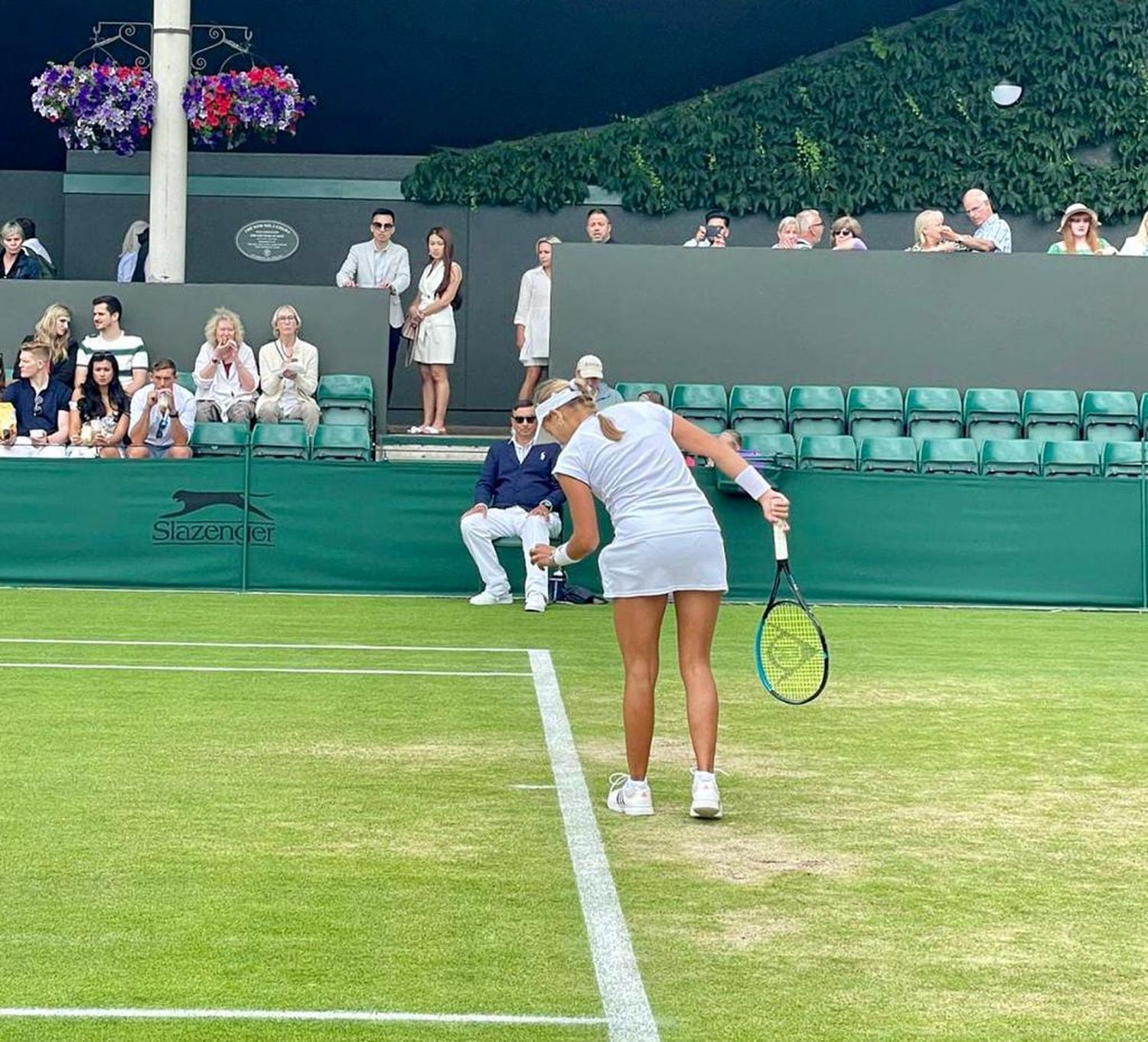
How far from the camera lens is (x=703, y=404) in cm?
1989

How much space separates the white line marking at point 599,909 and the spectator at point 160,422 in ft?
28.9

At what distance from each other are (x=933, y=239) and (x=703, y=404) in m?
3.24

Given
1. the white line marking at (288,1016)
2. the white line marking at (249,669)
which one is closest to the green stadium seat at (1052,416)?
the white line marking at (249,669)

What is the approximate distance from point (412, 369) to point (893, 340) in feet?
25.4

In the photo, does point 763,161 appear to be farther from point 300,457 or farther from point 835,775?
point 835,775

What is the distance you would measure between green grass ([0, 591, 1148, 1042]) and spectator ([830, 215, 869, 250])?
374 inches

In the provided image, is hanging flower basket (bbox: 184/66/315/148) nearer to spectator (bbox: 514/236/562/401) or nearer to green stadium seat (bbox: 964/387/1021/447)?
spectator (bbox: 514/236/562/401)

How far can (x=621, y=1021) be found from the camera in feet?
15.9

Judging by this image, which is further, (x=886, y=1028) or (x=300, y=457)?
(x=300, y=457)

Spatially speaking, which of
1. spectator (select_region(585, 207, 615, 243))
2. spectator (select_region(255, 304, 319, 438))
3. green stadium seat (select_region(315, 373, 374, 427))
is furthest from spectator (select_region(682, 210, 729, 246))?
spectator (select_region(255, 304, 319, 438))

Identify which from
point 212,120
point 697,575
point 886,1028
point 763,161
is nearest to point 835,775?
point 697,575

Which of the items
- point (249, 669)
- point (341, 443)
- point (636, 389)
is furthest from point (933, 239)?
point (249, 669)

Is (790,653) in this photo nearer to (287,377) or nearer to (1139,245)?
(287,377)

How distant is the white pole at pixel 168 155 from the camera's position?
70.2 ft
